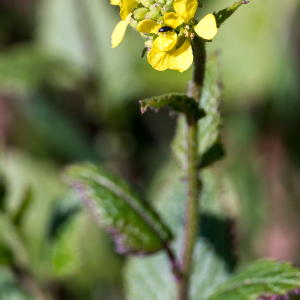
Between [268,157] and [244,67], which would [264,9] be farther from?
[268,157]

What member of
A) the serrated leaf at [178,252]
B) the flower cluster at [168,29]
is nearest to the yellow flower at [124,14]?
the flower cluster at [168,29]

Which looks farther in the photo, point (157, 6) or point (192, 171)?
point (192, 171)

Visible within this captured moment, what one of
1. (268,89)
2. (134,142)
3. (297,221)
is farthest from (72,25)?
(297,221)

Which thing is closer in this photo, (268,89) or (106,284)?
(106,284)

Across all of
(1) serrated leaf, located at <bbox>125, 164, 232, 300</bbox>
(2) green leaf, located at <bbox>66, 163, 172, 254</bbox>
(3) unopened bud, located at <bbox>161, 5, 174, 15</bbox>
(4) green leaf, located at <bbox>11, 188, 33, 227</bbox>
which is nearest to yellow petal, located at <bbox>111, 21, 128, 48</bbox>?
(3) unopened bud, located at <bbox>161, 5, 174, 15</bbox>

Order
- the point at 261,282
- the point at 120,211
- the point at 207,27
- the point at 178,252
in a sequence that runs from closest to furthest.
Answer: the point at 207,27
the point at 261,282
the point at 120,211
the point at 178,252

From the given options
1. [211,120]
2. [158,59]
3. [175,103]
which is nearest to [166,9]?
[158,59]

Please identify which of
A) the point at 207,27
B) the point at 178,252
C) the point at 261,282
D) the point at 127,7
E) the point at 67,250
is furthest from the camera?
the point at 67,250

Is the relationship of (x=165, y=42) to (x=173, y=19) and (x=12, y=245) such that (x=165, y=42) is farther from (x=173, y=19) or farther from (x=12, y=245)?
(x=12, y=245)
